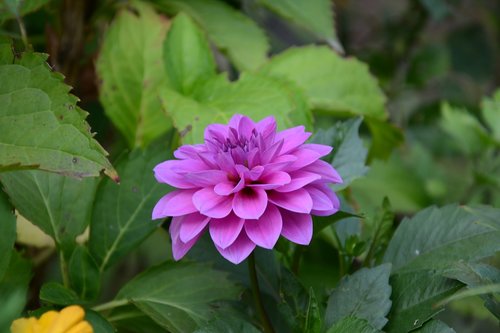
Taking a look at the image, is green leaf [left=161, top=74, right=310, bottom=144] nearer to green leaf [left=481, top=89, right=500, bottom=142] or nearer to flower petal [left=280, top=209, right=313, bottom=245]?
flower petal [left=280, top=209, right=313, bottom=245]

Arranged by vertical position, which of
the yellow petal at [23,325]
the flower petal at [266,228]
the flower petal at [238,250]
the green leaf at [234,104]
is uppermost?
the flower petal at [266,228]

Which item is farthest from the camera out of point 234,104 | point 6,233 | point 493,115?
point 493,115

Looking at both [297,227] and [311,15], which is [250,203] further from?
[311,15]

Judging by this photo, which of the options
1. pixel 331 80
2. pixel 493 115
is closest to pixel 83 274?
pixel 331 80

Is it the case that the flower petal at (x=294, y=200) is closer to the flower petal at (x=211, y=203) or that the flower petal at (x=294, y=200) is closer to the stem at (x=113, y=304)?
the flower petal at (x=211, y=203)

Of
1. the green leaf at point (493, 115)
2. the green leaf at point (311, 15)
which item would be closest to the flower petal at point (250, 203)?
the green leaf at point (311, 15)
